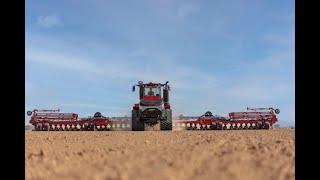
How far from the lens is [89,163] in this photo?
585 centimetres

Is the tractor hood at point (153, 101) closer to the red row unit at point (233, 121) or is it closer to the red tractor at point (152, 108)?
the red tractor at point (152, 108)

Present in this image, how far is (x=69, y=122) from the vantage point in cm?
3447

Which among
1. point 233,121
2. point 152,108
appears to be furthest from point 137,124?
point 233,121

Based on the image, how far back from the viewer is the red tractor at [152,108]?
27.2 metres

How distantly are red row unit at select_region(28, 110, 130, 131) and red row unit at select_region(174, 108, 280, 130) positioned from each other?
467 centimetres

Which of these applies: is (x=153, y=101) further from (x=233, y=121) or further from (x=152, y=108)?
(x=233, y=121)

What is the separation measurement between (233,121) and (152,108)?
7.98 m

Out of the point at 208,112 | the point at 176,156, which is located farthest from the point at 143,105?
the point at 176,156

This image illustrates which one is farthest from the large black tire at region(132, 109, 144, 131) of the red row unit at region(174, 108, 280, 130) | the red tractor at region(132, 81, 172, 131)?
the red row unit at region(174, 108, 280, 130)

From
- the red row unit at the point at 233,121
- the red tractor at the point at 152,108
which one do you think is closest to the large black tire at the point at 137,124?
the red tractor at the point at 152,108

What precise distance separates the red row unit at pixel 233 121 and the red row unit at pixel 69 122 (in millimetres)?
4675

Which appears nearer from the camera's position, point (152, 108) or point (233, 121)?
point (152, 108)

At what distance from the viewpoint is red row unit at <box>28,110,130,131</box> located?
33525 millimetres
